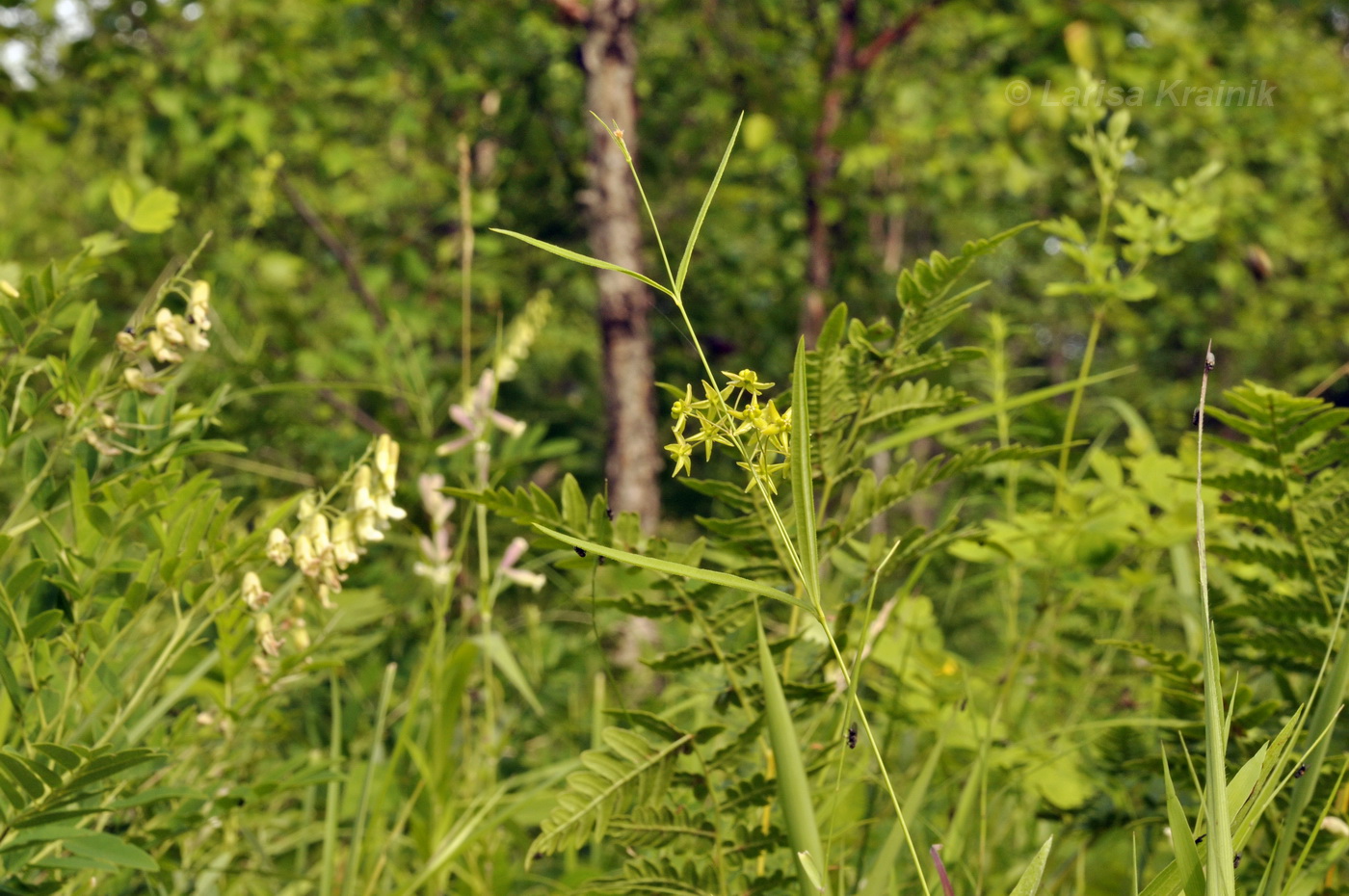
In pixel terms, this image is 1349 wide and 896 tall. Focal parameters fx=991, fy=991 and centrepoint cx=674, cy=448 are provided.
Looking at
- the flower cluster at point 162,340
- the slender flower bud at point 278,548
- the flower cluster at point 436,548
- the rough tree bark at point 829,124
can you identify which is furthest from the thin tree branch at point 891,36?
the slender flower bud at point 278,548

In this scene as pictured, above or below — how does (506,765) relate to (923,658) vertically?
below

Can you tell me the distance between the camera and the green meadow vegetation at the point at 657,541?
77 centimetres

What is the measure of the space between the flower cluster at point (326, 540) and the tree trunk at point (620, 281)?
161 cm

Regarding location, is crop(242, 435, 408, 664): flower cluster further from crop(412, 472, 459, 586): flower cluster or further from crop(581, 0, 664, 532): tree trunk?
crop(581, 0, 664, 532): tree trunk

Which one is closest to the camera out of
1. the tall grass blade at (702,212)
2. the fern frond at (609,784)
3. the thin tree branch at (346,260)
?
the tall grass blade at (702,212)

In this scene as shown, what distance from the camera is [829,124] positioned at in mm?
3074

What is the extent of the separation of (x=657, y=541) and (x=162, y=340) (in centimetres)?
49

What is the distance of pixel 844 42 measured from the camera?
10.0 ft

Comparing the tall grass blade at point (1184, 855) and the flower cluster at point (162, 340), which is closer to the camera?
the tall grass blade at point (1184, 855)

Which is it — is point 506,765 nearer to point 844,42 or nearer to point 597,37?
point 597,37

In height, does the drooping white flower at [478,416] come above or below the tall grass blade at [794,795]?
below

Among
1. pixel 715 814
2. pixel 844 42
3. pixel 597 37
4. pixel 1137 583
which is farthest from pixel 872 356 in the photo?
pixel 844 42

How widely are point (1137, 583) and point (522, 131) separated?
8.57 ft

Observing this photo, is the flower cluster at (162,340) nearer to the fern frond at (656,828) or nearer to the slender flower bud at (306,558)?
the slender flower bud at (306,558)
